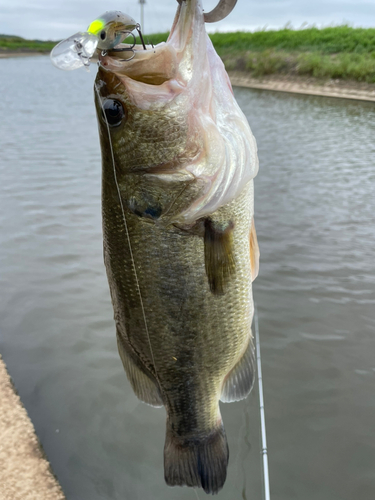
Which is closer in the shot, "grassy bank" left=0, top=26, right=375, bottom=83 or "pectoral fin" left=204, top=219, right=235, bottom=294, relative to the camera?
"pectoral fin" left=204, top=219, right=235, bottom=294

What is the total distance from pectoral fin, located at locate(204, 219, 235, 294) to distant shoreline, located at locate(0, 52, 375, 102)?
2106 centimetres

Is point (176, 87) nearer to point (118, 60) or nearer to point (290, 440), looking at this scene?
point (118, 60)

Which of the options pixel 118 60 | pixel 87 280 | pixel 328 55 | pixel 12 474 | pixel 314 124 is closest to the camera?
pixel 118 60

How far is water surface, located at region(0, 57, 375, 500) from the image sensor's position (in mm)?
2562

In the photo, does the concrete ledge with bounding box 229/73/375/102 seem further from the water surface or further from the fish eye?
the fish eye

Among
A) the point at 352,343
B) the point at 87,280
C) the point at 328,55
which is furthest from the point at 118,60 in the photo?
the point at 328,55

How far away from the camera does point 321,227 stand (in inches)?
237

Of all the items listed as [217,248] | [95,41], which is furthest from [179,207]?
[95,41]

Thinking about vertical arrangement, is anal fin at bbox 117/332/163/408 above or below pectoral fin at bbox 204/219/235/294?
below

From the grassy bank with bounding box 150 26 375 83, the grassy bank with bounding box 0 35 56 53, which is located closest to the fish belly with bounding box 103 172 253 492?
the grassy bank with bounding box 150 26 375 83

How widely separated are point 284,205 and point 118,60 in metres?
5.80

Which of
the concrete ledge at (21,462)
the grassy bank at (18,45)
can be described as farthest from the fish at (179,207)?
the grassy bank at (18,45)

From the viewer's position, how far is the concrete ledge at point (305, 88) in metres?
21.0

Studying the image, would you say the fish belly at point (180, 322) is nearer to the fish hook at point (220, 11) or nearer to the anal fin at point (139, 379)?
the anal fin at point (139, 379)
